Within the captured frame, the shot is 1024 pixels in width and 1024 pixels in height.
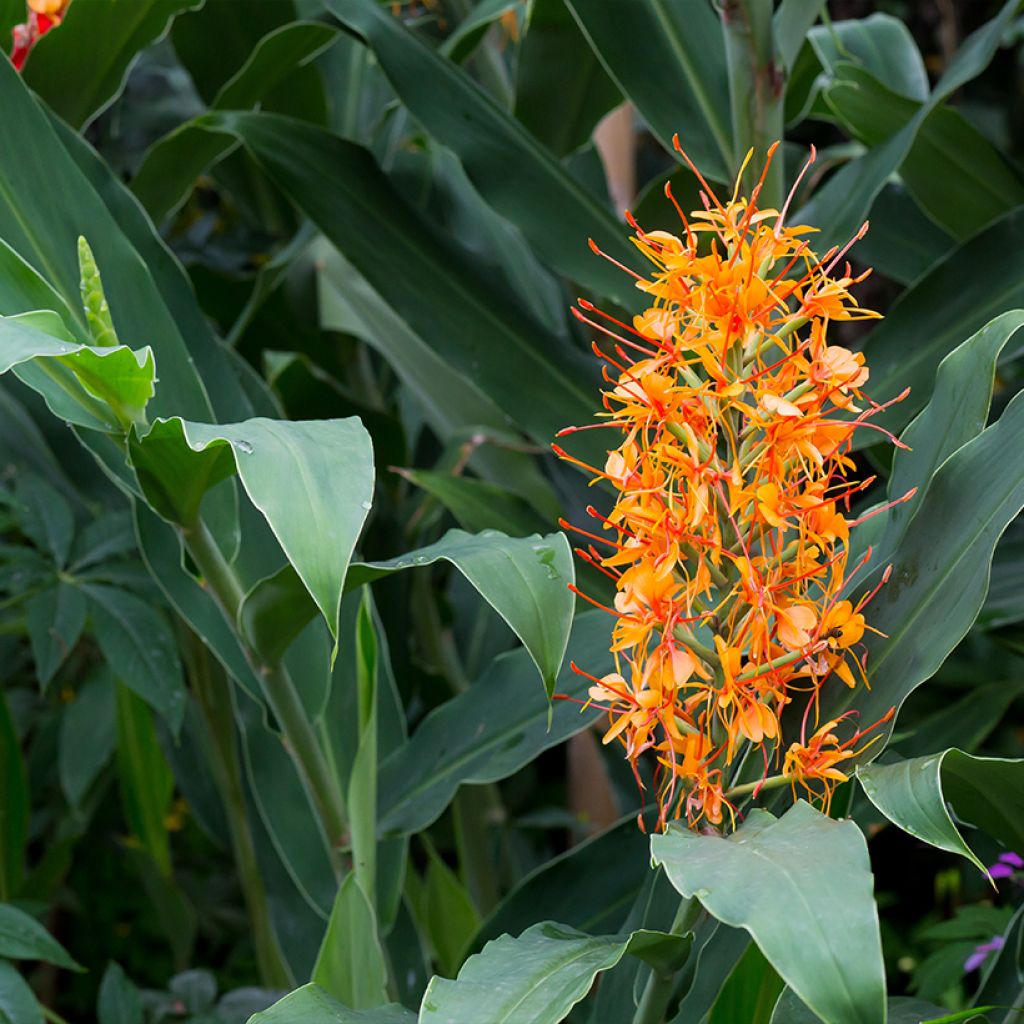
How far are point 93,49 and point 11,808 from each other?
61 cm

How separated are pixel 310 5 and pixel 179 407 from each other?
0.51 metres

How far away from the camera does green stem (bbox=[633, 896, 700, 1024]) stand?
1.43 ft

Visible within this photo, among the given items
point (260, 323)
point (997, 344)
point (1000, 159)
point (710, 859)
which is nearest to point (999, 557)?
point (1000, 159)

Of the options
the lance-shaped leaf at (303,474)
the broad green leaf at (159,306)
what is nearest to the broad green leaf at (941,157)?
the broad green leaf at (159,306)

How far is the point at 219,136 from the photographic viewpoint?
857 millimetres

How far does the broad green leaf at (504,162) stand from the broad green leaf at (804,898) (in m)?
0.50

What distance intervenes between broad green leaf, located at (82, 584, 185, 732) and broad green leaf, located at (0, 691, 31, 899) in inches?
8.2

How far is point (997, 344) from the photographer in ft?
1.42

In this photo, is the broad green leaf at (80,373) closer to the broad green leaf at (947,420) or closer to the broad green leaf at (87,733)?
the broad green leaf at (947,420)

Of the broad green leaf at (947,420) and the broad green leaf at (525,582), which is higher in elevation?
the broad green leaf at (525,582)

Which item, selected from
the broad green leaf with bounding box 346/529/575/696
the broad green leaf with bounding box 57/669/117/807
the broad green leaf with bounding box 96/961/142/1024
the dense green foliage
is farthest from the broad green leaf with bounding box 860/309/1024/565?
the broad green leaf with bounding box 57/669/117/807

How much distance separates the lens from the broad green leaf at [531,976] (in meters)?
0.37

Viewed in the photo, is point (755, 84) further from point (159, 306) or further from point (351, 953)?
point (351, 953)

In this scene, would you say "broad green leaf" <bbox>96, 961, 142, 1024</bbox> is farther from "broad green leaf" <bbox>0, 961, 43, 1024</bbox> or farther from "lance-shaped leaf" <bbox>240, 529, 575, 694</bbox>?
"lance-shaped leaf" <bbox>240, 529, 575, 694</bbox>
